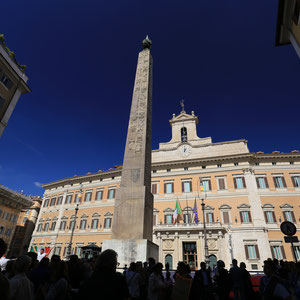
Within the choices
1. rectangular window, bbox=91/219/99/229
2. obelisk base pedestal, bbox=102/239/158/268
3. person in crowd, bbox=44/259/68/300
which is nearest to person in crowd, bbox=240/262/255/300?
obelisk base pedestal, bbox=102/239/158/268

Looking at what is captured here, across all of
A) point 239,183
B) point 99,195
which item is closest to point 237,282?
point 239,183

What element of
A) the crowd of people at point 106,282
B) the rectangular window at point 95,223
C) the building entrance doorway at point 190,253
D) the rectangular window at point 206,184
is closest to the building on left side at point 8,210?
the rectangular window at point 95,223

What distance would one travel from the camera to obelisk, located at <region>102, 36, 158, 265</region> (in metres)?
5.66

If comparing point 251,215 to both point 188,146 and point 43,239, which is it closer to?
point 188,146

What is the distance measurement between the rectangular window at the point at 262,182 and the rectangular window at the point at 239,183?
4.96 feet

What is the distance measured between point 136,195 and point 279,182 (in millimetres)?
21276

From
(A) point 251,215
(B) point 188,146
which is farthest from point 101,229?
(A) point 251,215

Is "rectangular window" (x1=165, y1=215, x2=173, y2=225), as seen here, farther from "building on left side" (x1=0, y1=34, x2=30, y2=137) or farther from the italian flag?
"building on left side" (x1=0, y1=34, x2=30, y2=137)

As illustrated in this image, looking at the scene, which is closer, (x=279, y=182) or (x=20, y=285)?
(x=20, y=285)

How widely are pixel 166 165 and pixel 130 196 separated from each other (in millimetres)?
19578

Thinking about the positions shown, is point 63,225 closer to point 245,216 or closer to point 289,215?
point 245,216

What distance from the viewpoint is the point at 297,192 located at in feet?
69.3

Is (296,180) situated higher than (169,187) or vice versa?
(296,180)

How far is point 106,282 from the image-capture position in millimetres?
1511
